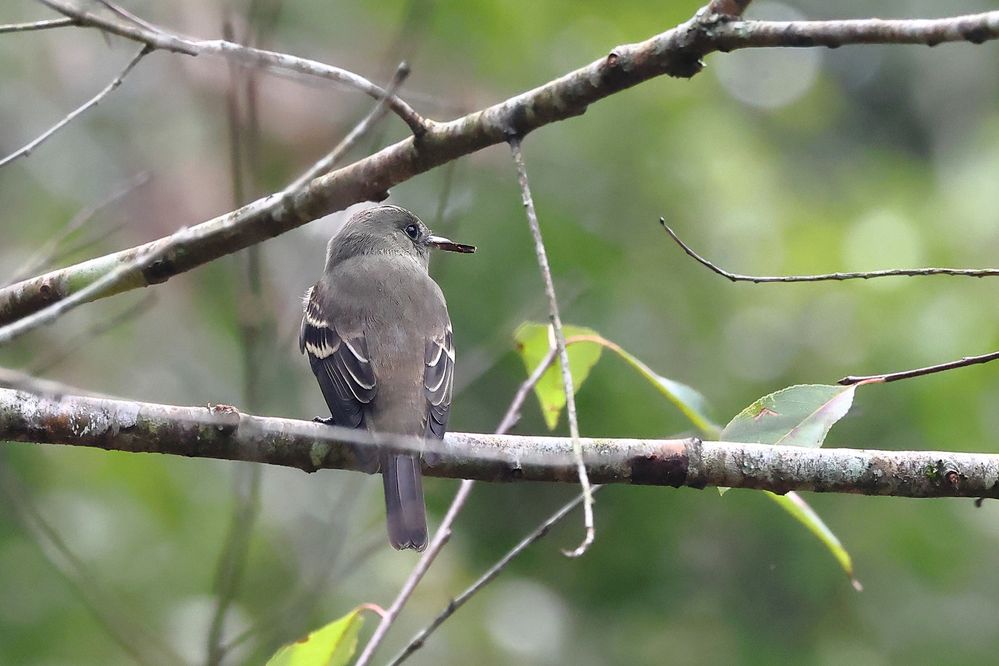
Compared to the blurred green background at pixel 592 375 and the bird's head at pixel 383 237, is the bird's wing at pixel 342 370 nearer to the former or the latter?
the blurred green background at pixel 592 375

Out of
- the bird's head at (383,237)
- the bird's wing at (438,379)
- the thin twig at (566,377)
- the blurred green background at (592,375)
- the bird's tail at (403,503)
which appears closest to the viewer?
the thin twig at (566,377)

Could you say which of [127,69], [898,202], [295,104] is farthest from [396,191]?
[127,69]

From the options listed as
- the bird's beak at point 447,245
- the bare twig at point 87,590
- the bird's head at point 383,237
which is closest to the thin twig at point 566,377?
the bare twig at point 87,590

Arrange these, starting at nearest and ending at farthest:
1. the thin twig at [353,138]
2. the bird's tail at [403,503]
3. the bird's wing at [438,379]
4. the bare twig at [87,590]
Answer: the thin twig at [353,138]
the bare twig at [87,590]
the bird's tail at [403,503]
the bird's wing at [438,379]

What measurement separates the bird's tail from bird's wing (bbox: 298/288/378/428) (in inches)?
19.7

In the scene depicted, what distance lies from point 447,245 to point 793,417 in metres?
2.48

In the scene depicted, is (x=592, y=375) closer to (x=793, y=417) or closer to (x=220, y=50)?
(x=793, y=417)

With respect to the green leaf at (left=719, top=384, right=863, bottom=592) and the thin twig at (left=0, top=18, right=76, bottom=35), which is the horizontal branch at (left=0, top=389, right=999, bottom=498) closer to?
the green leaf at (left=719, top=384, right=863, bottom=592)

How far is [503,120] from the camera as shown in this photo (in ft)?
9.62

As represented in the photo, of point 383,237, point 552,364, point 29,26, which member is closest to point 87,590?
point 552,364

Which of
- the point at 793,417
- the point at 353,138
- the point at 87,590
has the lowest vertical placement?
the point at 87,590

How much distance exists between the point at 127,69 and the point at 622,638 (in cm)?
460

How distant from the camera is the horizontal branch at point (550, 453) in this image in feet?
10.2

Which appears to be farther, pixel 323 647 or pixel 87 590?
pixel 87 590
